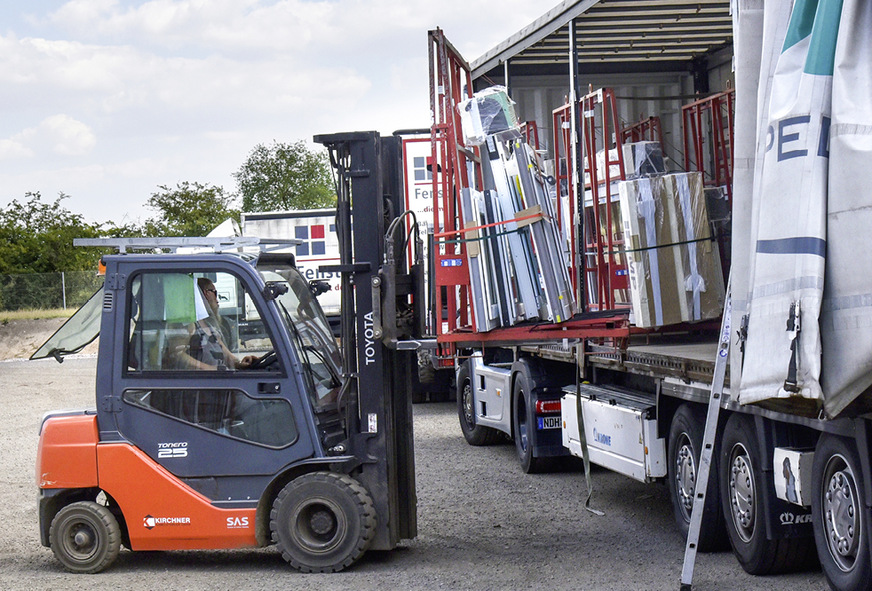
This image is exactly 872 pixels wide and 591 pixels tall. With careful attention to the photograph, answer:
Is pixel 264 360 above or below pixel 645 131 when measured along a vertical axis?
below

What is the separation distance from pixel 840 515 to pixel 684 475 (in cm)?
201

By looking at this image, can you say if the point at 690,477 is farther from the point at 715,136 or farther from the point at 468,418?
the point at 468,418

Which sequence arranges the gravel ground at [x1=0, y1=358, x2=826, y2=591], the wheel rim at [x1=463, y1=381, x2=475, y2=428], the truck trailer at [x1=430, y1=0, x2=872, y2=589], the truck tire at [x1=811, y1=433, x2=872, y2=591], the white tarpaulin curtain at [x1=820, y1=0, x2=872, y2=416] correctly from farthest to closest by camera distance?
the wheel rim at [x1=463, y1=381, x2=475, y2=428], the gravel ground at [x1=0, y1=358, x2=826, y2=591], the truck tire at [x1=811, y1=433, x2=872, y2=591], the truck trailer at [x1=430, y1=0, x2=872, y2=589], the white tarpaulin curtain at [x1=820, y1=0, x2=872, y2=416]

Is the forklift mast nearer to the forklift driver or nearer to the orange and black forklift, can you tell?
the orange and black forklift

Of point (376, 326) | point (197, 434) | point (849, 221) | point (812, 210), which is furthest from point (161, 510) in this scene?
point (849, 221)

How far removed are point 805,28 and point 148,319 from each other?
4.19m

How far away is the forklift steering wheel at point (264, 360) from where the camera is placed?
21.9 ft

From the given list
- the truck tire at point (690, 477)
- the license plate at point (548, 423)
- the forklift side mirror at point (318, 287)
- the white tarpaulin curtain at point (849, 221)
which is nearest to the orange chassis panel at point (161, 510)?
the forklift side mirror at point (318, 287)

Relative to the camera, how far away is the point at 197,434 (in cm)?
666

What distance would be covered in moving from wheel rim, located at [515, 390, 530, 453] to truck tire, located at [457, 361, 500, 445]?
1.77 metres

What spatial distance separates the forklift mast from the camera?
6703 millimetres

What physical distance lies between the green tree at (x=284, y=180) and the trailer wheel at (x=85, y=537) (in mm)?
40390

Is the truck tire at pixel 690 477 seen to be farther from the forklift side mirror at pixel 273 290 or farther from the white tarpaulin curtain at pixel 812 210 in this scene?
the forklift side mirror at pixel 273 290

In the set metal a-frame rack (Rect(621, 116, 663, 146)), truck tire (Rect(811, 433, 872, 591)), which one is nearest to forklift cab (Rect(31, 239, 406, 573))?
truck tire (Rect(811, 433, 872, 591))
